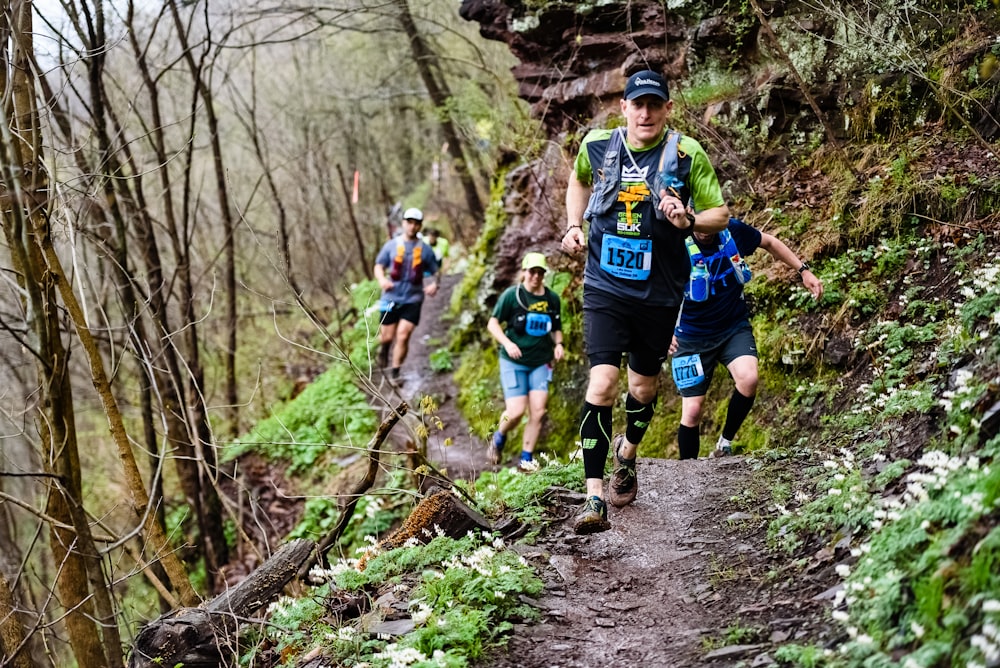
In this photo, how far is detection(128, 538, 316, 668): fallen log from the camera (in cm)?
460

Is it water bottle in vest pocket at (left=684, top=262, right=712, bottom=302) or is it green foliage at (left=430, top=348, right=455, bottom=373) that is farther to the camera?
green foliage at (left=430, top=348, right=455, bottom=373)

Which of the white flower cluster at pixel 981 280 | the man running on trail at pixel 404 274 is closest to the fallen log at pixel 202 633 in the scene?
the white flower cluster at pixel 981 280

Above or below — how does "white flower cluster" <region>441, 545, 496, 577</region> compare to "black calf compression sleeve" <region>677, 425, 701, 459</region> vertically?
above

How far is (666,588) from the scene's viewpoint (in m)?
4.36

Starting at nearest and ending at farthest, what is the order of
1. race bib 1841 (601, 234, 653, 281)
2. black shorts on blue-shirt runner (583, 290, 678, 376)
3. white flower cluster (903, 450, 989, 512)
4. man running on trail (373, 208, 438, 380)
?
white flower cluster (903, 450, 989, 512) < race bib 1841 (601, 234, 653, 281) < black shorts on blue-shirt runner (583, 290, 678, 376) < man running on trail (373, 208, 438, 380)

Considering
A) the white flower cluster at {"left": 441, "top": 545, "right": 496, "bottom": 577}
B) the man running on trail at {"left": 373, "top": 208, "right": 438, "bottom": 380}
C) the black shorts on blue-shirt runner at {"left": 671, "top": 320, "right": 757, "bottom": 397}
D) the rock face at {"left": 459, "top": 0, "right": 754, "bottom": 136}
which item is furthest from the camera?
the man running on trail at {"left": 373, "top": 208, "right": 438, "bottom": 380}

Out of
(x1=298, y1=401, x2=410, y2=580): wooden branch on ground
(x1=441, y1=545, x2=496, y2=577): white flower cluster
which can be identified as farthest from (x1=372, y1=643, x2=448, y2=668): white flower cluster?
(x1=298, y1=401, x2=410, y2=580): wooden branch on ground

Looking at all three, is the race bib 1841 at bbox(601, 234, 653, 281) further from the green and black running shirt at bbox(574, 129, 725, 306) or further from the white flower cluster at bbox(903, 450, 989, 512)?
the white flower cluster at bbox(903, 450, 989, 512)

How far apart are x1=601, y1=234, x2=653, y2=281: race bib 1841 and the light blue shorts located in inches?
146

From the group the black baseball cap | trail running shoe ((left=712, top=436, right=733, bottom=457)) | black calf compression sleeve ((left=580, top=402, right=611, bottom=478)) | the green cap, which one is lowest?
trail running shoe ((left=712, top=436, right=733, bottom=457))

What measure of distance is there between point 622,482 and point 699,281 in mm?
1659

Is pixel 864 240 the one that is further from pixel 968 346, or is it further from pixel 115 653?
pixel 115 653

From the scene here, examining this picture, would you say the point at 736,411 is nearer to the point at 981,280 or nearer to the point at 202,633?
the point at 981,280

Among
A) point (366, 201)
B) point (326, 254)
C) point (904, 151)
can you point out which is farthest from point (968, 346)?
point (366, 201)
